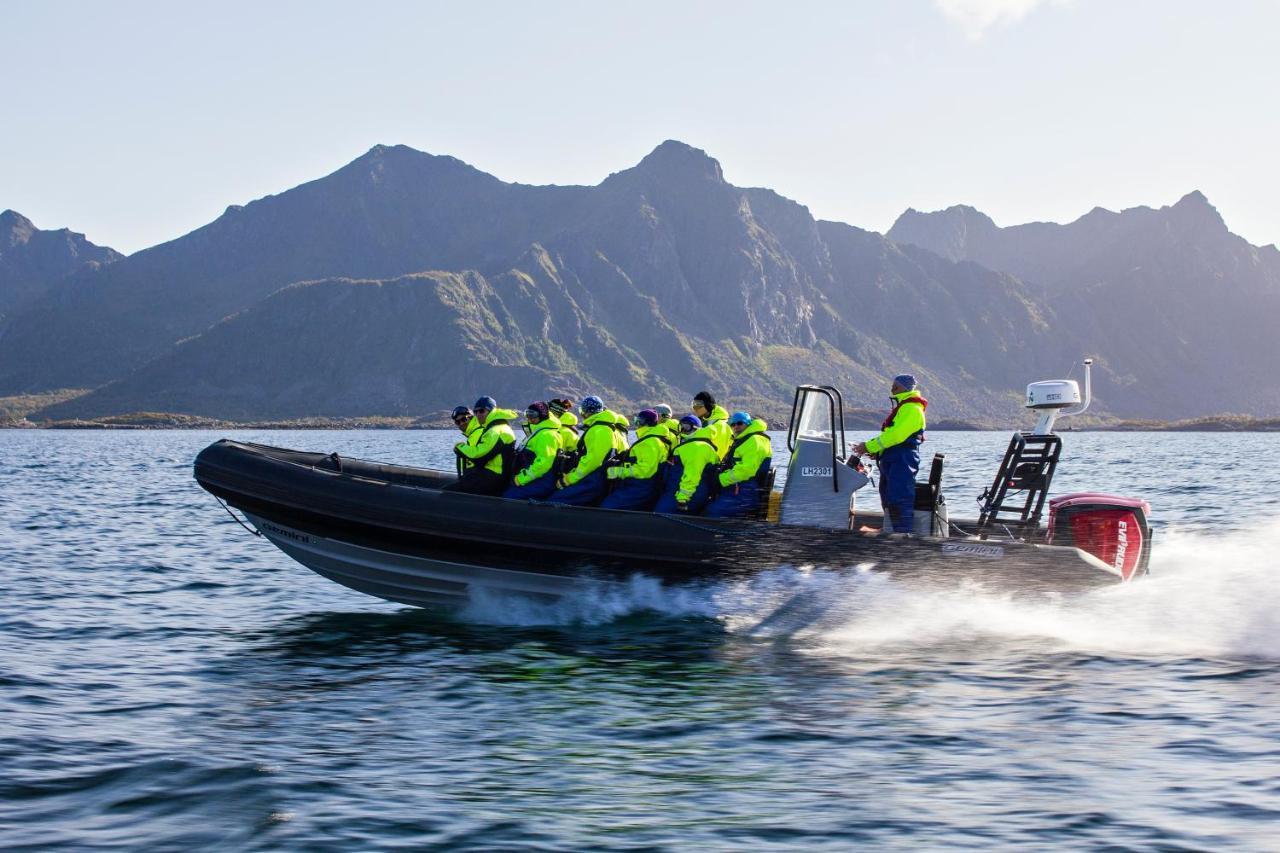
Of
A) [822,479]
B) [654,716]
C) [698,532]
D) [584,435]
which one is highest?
[584,435]

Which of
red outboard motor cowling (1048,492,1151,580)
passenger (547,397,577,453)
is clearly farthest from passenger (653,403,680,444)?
red outboard motor cowling (1048,492,1151,580)

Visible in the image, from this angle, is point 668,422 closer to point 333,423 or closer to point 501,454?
point 501,454

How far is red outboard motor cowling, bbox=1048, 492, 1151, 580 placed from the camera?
10.0m

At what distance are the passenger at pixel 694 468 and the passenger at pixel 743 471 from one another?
10 cm

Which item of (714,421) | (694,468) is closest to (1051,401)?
(714,421)

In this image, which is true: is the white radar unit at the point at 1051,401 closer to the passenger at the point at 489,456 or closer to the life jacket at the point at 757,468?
the life jacket at the point at 757,468

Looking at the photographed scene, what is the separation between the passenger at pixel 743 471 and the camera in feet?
33.2

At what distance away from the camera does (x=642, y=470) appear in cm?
1041

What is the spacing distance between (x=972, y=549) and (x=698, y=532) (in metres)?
2.10

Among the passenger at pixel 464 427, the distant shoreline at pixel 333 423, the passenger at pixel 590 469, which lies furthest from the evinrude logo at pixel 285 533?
the distant shoreline at pixel 333 423

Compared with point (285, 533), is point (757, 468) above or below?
above

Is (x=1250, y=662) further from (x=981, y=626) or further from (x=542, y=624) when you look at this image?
(x=542, y=624)

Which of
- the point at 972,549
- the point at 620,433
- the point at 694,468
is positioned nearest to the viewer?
the point at 972,549

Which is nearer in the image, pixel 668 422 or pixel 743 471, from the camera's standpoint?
pixel 743 471
